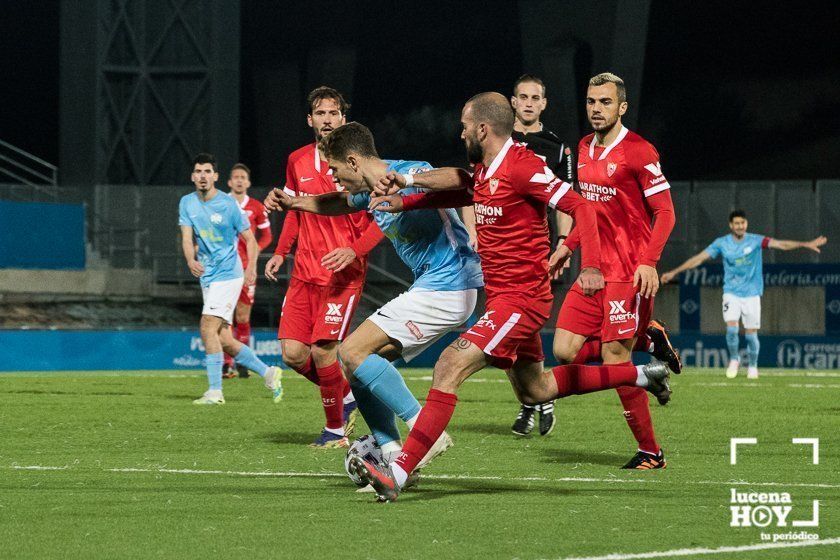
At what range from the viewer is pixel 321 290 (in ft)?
32.6

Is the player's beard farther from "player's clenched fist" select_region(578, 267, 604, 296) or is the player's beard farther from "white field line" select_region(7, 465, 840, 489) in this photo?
"white field line" select_region(7, 465, 840, 489)

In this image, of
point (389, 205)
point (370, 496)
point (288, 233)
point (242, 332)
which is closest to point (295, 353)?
point (288, 233)

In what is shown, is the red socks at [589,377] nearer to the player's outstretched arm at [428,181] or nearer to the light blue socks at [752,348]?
the player's outstretched arm at [428,181]

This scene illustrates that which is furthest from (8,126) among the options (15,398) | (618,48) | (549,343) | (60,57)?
(15,398)

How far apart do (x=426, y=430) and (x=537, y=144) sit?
13.8 feet

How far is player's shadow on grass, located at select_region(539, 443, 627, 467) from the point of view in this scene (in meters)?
8.73

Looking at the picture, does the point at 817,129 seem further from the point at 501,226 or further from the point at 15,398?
the point at 501,226

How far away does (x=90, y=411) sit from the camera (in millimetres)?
13242

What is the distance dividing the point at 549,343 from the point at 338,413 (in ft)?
52.9

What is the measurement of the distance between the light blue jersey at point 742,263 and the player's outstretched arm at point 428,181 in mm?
13840

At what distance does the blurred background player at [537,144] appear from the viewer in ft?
34.6

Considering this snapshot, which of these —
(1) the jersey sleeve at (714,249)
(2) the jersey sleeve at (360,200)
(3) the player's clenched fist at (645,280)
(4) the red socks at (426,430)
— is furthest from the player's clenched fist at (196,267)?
(1) the jersey sleeve at (714,249)

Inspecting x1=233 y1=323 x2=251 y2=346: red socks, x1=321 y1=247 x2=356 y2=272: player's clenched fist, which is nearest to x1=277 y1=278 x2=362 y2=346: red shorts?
x1=321 y1=247 x2=356 y2=272: player's clenched fist

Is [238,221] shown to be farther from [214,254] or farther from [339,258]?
[339,258]
